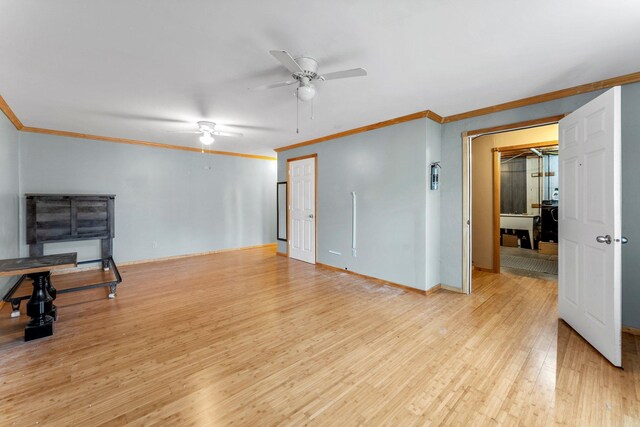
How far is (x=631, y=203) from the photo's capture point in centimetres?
262

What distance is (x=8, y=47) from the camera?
7.06 ft

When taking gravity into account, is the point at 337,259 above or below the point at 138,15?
below

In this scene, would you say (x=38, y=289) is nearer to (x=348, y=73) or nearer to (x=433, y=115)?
(x=348, y=73)

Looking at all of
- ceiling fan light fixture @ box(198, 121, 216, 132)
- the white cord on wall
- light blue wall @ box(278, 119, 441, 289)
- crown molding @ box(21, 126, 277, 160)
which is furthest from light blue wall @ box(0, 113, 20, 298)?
the white cord on wall

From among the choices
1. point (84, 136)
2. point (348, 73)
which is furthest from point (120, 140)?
point (348, 73)

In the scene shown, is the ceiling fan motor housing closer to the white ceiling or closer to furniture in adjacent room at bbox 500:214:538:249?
the white ceiling

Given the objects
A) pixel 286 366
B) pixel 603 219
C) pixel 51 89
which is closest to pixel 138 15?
pixel 51 89

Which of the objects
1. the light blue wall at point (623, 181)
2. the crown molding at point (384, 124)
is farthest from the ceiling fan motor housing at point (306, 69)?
the light blue wall at point (623, 181)

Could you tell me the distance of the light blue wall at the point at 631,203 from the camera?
2584 millimetres

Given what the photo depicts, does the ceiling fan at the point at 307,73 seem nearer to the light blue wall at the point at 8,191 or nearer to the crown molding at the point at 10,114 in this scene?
the crown molding at the point at 10,114

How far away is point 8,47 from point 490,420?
4303mm

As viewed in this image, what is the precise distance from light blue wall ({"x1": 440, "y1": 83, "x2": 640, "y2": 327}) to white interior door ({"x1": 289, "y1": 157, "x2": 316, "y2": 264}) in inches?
98.0

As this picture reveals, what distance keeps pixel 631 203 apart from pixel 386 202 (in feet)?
8.22

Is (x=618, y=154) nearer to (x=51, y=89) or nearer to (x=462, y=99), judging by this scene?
(x=462, y=99)
